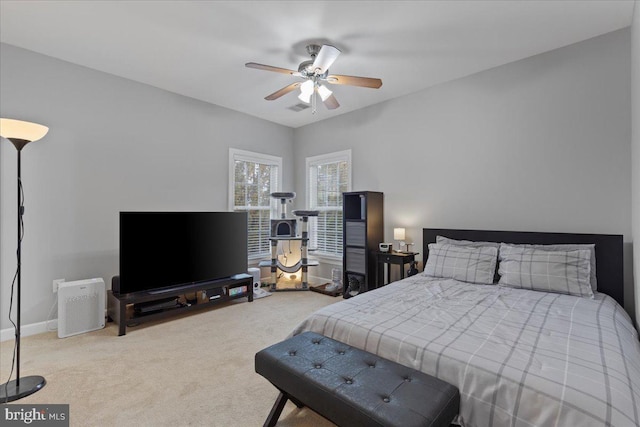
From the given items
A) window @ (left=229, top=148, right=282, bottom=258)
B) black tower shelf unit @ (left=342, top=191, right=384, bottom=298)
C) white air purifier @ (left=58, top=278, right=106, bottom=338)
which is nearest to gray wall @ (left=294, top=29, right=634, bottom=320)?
black tower shelf unit @ (left=342, top=191, right=384, bottom=298)

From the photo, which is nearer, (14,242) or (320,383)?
(320,383)

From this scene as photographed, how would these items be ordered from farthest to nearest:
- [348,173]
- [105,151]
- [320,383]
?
1. [348,173]
2. [105,151]
3. [320,383]

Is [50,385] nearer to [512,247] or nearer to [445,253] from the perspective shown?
[445,253]

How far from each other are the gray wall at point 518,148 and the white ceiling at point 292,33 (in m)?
0.25

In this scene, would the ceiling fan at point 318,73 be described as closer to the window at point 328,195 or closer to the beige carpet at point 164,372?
the window at point 328,195

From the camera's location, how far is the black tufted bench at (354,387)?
1.20 m

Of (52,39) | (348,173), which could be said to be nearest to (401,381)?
(348,173)

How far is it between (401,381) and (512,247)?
2.19m

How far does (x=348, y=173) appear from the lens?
4.84m

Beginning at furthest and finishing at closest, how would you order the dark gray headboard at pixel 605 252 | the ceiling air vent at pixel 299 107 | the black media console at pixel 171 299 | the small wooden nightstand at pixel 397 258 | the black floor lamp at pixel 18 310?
the ceiling air vent at pixel 299 107, the small wooden nightstand at pixel 397 258, the black media console at pixel 171 299, the dark gray headboard at pixel 605 252, the black floor lamp at pixel 18 310

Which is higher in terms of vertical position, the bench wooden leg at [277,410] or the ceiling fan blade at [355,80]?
the ceiling fan blade at [355,80]

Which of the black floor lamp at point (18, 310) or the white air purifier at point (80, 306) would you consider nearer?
the black floor lamp at point (18, 310)

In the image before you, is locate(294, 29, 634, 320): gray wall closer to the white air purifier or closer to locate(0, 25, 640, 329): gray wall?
locate(0, 25, 640, 329): gray wall

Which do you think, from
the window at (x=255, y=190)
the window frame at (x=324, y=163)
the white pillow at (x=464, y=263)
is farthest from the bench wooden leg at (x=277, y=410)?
the window at (x=255, y=190)
